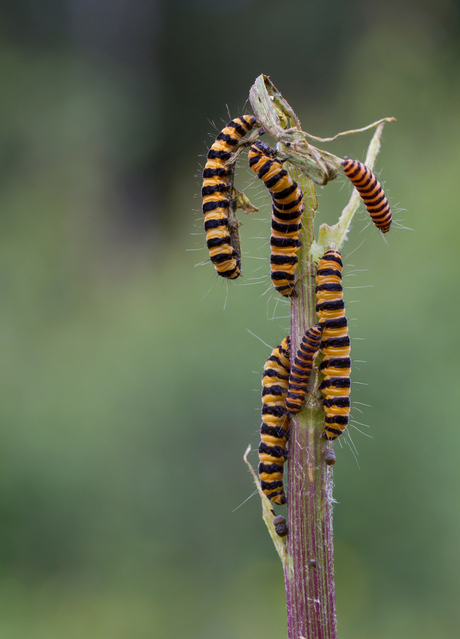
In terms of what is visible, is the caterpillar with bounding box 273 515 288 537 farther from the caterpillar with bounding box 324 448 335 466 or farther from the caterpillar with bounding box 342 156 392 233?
the caterpillar with bounding box 342 156 392 233

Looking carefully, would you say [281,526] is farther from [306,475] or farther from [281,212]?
[281,212]

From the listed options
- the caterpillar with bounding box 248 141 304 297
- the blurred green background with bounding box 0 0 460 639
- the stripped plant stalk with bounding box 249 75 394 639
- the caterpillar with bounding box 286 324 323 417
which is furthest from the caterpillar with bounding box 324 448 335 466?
the blurred green background with bounding box 0 0 460 639

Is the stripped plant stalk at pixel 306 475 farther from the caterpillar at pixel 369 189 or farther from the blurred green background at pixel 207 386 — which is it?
the blurred green background at pixel 207 386

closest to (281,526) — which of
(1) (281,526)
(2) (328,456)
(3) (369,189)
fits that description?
(1) (281,526)

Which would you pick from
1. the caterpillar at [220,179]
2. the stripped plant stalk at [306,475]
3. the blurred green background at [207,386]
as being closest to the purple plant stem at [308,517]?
the stripped plant stalk at [306,475]

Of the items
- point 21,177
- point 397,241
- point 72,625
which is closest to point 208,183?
point 397,241

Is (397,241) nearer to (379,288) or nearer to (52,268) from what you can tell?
(379,288)
